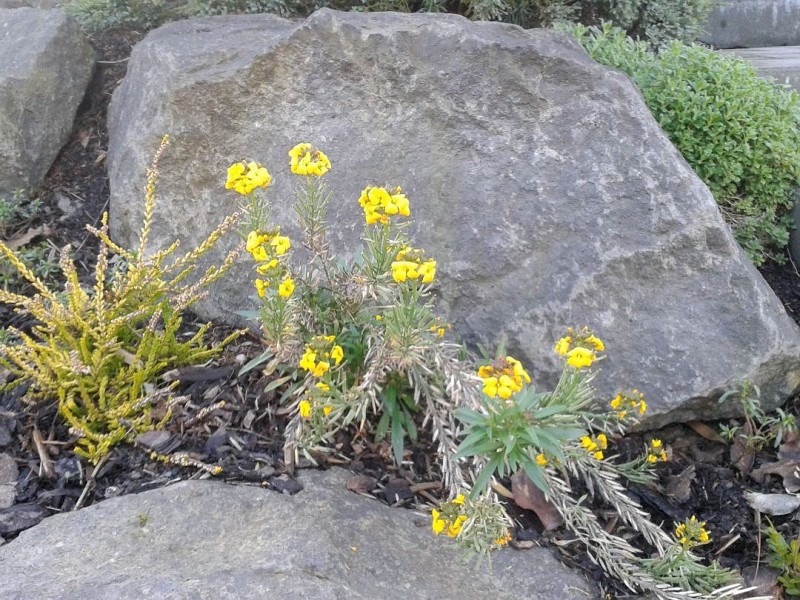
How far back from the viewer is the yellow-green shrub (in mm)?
2742

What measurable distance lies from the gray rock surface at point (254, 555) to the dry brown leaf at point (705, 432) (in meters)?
1.02

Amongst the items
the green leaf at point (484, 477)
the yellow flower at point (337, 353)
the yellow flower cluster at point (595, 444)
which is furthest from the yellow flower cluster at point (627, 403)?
the yellow flower at point (337, 353)

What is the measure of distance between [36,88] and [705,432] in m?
3.90

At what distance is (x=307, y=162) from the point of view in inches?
92.0

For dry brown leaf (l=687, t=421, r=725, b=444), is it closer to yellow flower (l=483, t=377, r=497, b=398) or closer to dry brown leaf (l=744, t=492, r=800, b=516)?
dry brown leaf (l=744, t=492, r=800, b=516)

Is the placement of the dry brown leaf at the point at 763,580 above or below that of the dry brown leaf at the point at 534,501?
below

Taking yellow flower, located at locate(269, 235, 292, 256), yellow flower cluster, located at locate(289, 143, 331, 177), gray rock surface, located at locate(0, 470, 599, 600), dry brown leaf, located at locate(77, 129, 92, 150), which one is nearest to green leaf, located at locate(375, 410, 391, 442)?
gray rock surface, located at locate(0, 470, 599, 600)

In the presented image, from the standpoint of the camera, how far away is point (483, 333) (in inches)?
122

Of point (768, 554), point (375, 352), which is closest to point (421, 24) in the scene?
point (375, 352)

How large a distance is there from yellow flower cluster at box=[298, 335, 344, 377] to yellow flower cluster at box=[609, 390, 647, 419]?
1029 millimetres

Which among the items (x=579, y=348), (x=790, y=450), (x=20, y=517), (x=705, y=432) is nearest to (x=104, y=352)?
(x=20, y=517)

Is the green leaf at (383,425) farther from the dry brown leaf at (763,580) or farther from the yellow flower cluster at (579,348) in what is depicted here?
the dry brown leaf at (763,580)

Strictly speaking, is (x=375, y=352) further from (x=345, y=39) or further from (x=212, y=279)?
(x=345, y=39)

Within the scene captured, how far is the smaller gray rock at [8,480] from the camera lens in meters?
2.62
